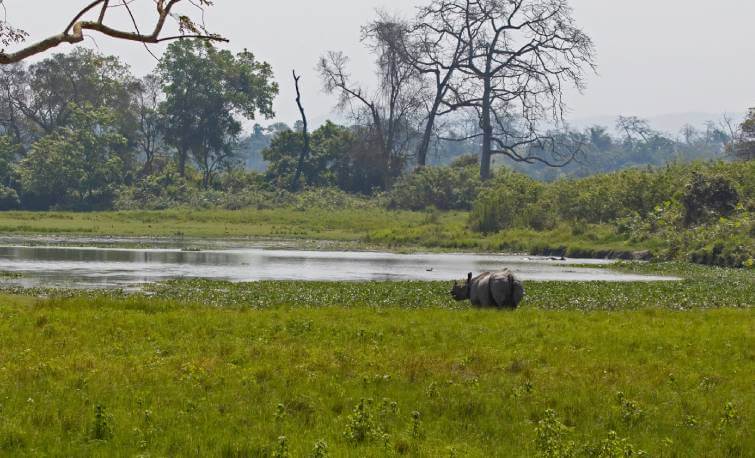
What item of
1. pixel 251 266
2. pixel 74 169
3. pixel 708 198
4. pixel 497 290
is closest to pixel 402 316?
pixel 497 290

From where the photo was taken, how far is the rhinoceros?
25578 mm

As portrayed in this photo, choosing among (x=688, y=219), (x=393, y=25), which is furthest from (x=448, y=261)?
(x=393, y=25)

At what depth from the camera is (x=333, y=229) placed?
76.9 meters

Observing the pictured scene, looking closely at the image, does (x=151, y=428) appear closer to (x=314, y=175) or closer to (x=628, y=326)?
(x=628, y=326)

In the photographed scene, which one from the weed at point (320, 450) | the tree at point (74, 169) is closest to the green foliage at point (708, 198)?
the weed at point (320, 450)

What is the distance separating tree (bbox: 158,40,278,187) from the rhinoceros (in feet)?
256

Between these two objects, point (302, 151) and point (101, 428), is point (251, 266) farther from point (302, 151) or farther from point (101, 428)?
point (302, 151)

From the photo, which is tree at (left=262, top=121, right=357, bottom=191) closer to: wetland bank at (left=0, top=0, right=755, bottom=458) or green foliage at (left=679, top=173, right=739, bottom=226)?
wetland bank at (left=0, top=0, right=755, bottom=458)

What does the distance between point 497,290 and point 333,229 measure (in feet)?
170

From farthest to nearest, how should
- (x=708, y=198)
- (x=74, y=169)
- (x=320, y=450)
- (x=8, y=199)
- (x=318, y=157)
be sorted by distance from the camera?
(x=318, y=157), (x=8, y=199), (x=74, y=169), (x=708, y=198), (x=320, y=450)

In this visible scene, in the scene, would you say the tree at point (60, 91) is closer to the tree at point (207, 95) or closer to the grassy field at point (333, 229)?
the tree at point (207, 95)

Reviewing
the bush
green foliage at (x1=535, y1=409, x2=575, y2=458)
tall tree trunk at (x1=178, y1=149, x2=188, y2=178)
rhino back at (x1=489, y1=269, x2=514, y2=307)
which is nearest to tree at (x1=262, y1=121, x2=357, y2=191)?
tall tree trunk at (x1=178, y1=149, x2=188, y2=178)

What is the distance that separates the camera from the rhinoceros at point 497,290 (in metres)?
25.6

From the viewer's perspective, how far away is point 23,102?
349 feet
